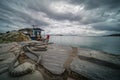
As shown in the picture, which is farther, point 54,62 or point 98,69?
point 54,62

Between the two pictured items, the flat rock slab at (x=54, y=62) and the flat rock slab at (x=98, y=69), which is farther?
the flat rock slab at (x=54, y=62)

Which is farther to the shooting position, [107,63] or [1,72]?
[107,63]

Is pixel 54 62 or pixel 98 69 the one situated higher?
pixel 98 69

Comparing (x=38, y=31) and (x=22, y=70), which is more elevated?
(x=38, y=31)

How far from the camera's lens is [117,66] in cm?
300

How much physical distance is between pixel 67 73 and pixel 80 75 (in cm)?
51

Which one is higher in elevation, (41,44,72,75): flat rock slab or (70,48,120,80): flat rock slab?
(70,48,120,80): flat rock slab

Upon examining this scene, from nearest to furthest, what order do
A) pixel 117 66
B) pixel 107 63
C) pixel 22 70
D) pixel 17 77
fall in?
pixel 17 77 < pixel 22 70 < pixel 117 66 < pixel 107 63

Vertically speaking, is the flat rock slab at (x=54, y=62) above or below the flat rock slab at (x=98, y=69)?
below

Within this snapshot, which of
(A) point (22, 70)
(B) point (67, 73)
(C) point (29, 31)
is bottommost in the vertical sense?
(B) point (67, 73)

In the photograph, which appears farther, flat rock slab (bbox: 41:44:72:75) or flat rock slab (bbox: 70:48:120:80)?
flat rock slab (bbox: 41:44:72:75)

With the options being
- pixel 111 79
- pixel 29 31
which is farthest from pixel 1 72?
pixel 29 31

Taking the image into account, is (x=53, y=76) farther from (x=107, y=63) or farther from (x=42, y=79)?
(x=107, y=63)

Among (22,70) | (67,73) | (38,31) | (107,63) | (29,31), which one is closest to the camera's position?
(22,70)
